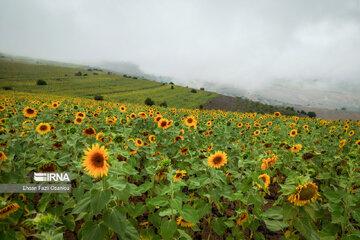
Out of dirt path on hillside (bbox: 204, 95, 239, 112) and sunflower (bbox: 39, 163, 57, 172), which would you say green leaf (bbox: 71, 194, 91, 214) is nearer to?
sunflower (bbox: 39, 163, 57, 172)

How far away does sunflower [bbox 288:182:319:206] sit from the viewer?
6.86ft

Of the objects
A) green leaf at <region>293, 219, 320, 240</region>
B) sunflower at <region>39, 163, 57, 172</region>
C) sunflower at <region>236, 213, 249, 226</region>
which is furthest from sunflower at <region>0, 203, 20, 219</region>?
green leaf at <region>293, 219, 320, 240</region>

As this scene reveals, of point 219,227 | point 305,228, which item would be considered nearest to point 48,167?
point 219,227

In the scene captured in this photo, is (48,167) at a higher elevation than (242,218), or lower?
higher

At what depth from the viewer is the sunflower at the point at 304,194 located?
2090mm

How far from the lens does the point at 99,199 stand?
1.82 meters

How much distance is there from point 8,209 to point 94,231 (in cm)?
123

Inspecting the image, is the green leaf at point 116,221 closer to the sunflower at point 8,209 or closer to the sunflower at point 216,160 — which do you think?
the sunflower at point 8,209

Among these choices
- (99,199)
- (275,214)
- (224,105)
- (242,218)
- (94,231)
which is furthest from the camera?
(224,105)

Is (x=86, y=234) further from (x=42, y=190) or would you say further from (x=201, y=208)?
(x=201, y=208)

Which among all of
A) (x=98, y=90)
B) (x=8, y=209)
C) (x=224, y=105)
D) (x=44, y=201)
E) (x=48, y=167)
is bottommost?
(x=98, y=90)

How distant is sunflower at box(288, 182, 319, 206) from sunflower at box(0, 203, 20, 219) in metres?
3.48

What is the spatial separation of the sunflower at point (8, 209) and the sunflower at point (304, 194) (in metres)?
3.48

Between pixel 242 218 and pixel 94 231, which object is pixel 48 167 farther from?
pixel 242 218
